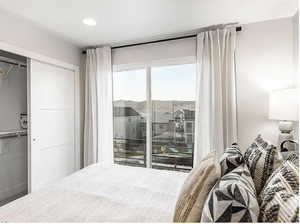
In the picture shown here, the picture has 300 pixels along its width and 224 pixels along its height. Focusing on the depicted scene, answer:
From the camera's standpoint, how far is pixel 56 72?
306cm

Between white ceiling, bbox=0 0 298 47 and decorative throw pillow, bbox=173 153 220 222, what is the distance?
1808mm

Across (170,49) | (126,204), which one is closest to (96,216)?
(126,204)

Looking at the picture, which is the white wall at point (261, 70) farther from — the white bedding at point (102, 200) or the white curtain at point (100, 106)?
the white curtain at point (100, 106)

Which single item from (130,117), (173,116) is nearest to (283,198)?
(173,116)

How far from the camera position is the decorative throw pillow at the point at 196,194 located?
98cm

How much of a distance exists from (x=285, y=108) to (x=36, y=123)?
3060mm

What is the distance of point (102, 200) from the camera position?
1.42 meters

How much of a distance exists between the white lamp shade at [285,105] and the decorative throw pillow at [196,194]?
1337mm

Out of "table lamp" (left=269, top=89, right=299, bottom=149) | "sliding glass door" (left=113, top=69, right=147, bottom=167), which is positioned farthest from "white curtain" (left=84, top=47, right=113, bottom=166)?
"table lamp" (left=269, top=89, right=299, bottom=149)

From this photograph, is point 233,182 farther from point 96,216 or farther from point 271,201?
point 96,216

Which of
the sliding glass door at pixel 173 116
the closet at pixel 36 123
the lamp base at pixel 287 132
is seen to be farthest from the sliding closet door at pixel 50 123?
the lamp base at pixel 287 132

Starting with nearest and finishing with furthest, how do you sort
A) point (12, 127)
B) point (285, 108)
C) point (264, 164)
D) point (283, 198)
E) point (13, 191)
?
point (283, 198), point (264, 164), point (285, 108), point (13, 191), point (12, 127)

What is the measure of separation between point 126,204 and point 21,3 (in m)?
2.29

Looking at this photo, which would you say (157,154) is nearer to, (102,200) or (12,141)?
(102,200)
